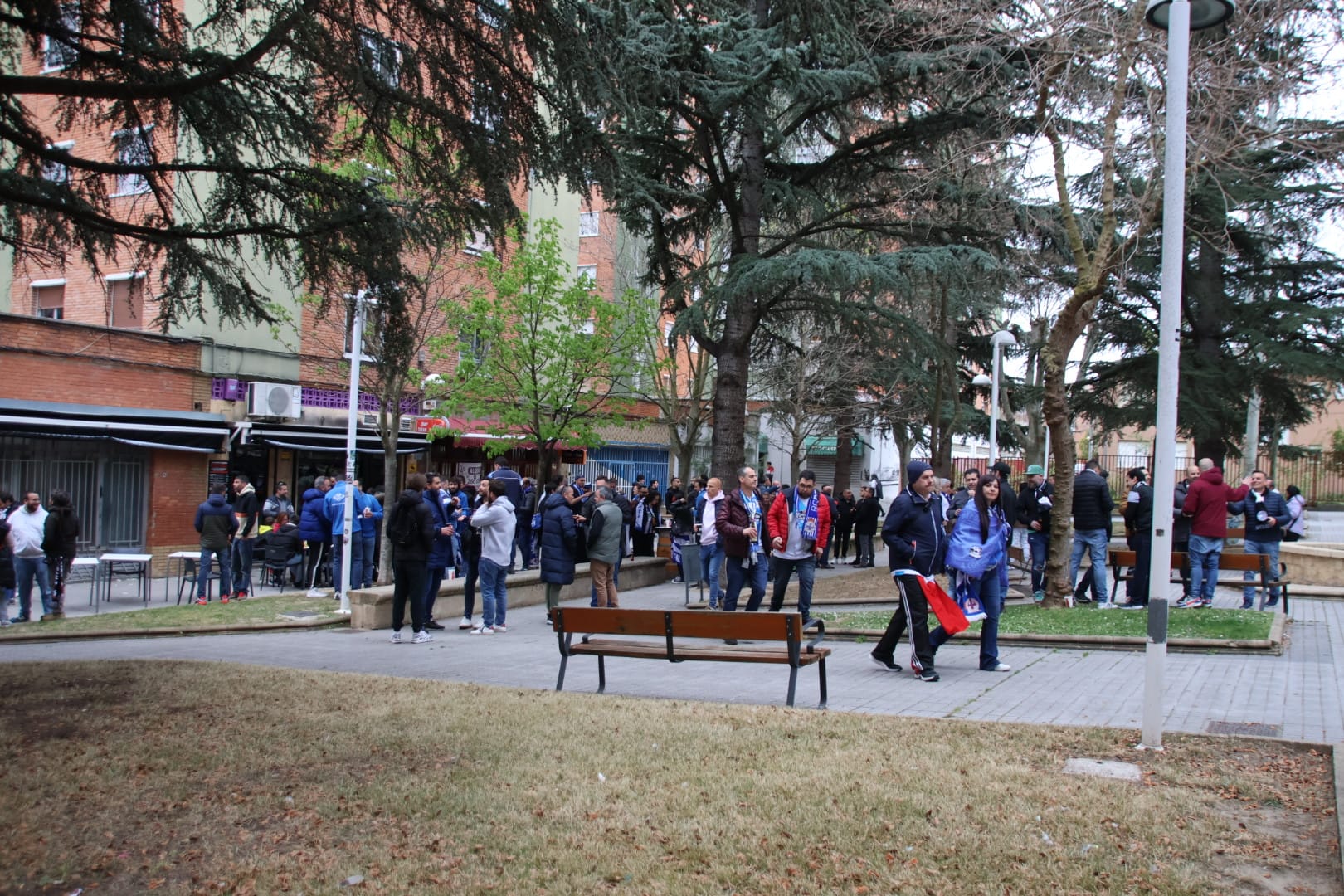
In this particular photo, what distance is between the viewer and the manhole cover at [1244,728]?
7010 mm

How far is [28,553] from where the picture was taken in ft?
48.9

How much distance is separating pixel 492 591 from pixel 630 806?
8.20m

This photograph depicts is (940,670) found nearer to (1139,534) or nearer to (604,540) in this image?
(604,540)

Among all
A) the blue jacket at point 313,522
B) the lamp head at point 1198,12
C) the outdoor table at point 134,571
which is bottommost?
the outdoor table at point 134,571

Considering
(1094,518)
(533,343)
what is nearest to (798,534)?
(1094,518)

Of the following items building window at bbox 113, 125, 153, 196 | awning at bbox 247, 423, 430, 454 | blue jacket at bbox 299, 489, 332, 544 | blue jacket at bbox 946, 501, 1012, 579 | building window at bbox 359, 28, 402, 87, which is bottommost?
blue jacket at bbox 299, 489, 332, 544

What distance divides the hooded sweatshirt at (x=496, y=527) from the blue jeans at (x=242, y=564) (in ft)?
21.8

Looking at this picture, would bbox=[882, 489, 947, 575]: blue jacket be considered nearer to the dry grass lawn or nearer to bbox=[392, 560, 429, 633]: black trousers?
the dry grass lawn

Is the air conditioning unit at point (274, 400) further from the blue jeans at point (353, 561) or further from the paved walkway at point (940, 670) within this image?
the paved walkway at point (940, 670)

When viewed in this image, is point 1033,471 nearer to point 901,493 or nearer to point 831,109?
point 831,109

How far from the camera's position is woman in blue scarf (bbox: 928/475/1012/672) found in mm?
9305

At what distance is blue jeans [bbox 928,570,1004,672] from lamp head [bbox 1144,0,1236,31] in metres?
4.64

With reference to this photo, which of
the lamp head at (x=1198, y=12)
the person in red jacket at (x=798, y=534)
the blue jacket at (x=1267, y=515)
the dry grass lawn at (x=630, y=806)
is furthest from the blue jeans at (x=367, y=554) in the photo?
the lamp head at (x=1198, y=12)

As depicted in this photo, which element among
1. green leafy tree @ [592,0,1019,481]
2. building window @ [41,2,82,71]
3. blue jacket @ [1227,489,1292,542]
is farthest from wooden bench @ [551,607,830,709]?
blue jacket @ [1227,489,1292,542]
